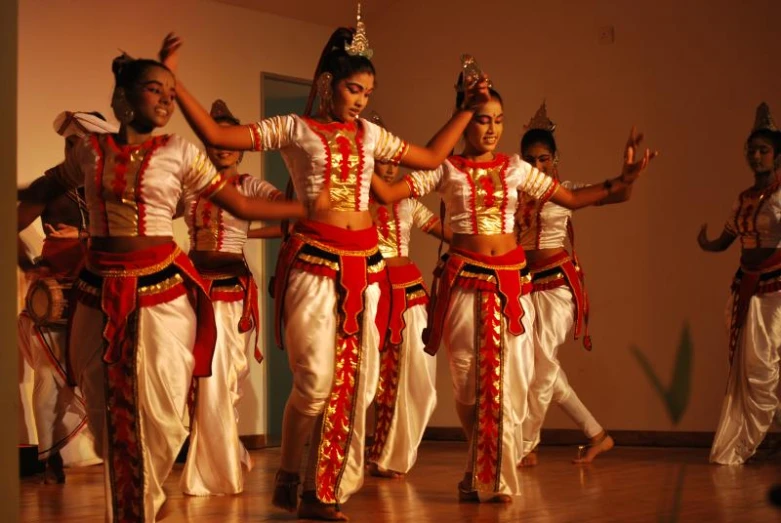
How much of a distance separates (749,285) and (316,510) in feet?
10.7

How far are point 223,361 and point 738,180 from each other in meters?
3.77

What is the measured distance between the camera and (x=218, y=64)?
323 inches

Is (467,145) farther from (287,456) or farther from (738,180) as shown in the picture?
(738,180)

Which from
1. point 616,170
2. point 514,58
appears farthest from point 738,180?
point 514,58

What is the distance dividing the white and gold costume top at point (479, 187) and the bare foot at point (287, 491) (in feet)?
4.34

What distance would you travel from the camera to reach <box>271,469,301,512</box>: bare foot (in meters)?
4.48

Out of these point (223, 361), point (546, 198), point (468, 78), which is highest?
point (468, 78)

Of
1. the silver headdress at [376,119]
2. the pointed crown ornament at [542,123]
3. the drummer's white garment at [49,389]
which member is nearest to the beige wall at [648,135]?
the pointed crown ornament at [542,123]

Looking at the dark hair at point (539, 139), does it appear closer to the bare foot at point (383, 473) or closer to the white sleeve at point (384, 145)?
the bare foot at point (383, 473)

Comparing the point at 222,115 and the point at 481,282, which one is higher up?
the point at 222,115

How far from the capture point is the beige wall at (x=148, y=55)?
279 inches

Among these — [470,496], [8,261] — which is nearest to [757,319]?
[470,496]

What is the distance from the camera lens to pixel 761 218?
6.57 metres

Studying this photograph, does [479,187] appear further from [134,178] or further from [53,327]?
[53,327]
